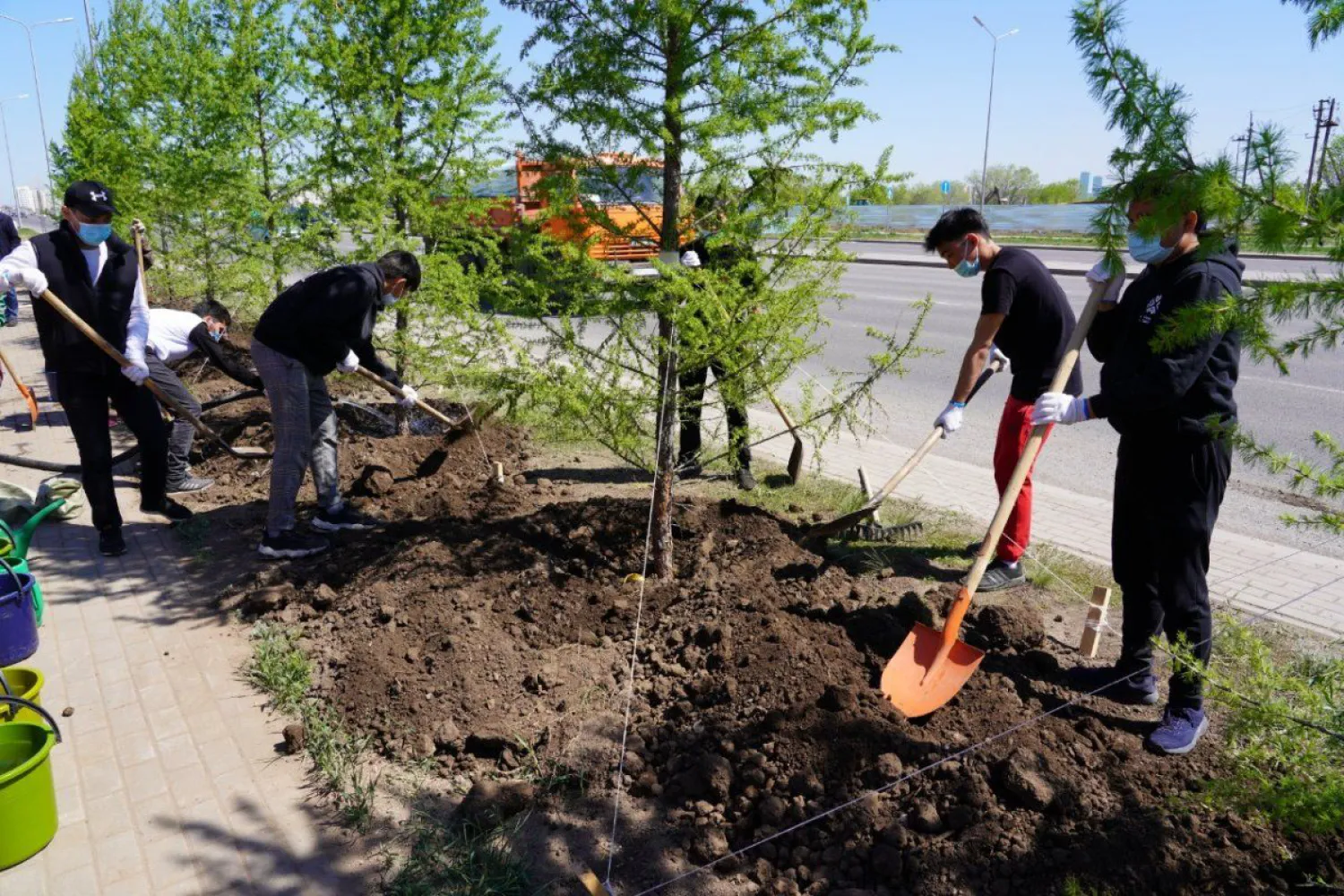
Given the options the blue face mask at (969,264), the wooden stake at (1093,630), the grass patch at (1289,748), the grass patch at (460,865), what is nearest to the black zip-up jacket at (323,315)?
the grass patch at (460,865)

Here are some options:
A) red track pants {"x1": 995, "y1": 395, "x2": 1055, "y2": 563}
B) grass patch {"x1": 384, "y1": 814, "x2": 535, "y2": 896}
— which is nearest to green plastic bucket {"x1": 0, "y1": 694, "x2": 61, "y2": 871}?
grass patch {"x1": 384, "y1": 814, "x2": 535, "y2": 896}

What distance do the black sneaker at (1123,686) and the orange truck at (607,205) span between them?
264 centimetres

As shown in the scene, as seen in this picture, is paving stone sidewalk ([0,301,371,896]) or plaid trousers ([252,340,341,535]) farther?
plaid trousers ([252,340,341,535])

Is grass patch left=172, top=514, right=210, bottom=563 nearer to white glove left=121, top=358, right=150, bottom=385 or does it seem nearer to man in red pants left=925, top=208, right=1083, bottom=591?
white glove left=121, top=358, right=150, bottom=385

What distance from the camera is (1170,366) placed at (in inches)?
123

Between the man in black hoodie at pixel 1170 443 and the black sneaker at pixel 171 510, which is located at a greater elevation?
the man in black hoodie at pixel 1170 443

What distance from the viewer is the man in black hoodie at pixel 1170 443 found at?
3.16m

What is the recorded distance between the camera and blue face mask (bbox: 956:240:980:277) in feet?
15.4

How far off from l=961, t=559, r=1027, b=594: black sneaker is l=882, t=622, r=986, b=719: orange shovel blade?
4.01 ft

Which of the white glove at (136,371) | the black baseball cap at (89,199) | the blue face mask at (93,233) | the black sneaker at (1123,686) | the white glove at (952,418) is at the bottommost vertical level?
the black sneaker at (1123,686)

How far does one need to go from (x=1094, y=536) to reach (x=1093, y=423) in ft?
10.3

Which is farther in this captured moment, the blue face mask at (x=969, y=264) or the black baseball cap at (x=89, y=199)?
the black baseball cap at (x=89, y=199)

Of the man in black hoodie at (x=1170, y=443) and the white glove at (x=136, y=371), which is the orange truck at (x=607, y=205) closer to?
the man in black hoodie at (x=1170, y=443)

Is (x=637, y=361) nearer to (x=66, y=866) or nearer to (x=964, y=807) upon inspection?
(x=964, y=807)
